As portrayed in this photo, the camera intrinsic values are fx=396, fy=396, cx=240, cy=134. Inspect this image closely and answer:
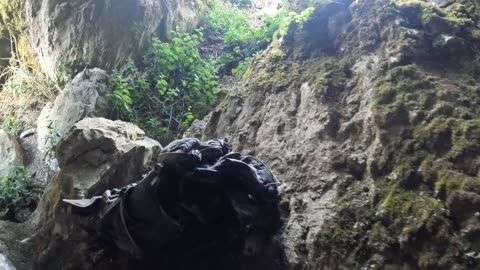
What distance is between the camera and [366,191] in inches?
83.3

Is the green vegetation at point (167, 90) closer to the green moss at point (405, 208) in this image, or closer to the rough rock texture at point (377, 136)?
the rough rock texture at point (377, 136)

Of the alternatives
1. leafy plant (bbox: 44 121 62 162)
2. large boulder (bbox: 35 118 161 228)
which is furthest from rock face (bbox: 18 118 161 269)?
leafy plant (bbox: 44 121 62 162)

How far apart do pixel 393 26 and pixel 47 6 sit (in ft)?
16.3

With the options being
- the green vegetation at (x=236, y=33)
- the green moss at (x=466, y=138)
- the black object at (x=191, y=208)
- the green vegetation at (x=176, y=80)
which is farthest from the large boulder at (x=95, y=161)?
the green moss at (x=466, y=138)

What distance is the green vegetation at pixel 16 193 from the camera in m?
3.87

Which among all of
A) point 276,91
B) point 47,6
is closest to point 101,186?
point 276,91

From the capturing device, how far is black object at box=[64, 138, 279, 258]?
2129 mm

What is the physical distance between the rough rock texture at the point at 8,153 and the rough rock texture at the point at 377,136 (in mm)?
2895

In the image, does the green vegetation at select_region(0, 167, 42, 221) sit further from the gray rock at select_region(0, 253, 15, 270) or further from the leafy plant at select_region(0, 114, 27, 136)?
the leafy plant at select_region(0, 114, 27, 136)

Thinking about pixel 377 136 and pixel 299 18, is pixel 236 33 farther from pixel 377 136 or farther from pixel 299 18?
pixel 377 136

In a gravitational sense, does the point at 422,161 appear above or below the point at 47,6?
above

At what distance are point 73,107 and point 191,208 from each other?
3.03 metres

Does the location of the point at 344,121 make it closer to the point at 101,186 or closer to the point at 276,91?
the point at 276,91

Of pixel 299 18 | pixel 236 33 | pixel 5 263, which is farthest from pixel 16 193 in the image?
pixel 236 33
